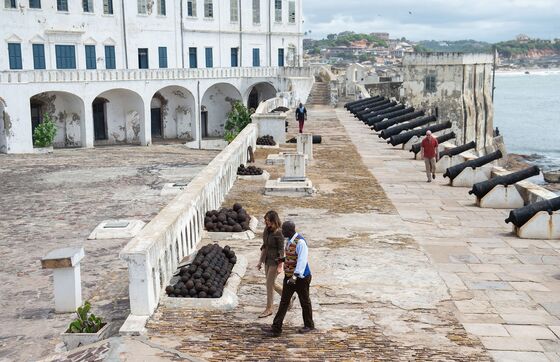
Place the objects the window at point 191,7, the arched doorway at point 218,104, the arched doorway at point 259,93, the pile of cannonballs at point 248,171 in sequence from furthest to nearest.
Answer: the arched doorway at point 259,93, the arched doorway at point 218,104, the window at point 191,7, the pile of cannonballs at point 248,171

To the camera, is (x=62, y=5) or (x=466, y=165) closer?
(x=466, y=165)

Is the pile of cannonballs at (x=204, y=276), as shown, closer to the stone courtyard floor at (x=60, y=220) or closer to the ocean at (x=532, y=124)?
the stone courtyard floor at (x=60, y=220)

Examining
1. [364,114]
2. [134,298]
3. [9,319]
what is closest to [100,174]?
[364,114]

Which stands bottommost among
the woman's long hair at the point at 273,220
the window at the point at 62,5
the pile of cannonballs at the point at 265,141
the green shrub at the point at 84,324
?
the green shrub at the point at 84,324

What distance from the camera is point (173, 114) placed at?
172ft

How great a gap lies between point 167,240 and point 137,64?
137 ft

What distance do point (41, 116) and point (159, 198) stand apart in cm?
2638

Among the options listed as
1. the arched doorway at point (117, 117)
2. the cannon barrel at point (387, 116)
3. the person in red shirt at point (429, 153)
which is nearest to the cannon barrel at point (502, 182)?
the person in red shirt at point (429, 153)

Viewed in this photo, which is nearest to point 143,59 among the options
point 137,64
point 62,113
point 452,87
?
point 137,64

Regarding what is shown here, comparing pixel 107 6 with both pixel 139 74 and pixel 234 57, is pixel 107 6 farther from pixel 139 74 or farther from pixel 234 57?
pixel 234 57

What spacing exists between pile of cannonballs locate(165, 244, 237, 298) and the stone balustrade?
106 feet

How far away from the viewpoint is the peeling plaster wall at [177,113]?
170ft

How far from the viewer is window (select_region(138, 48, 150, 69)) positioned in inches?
1957

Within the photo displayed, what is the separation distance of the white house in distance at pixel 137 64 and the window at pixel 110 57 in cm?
7
